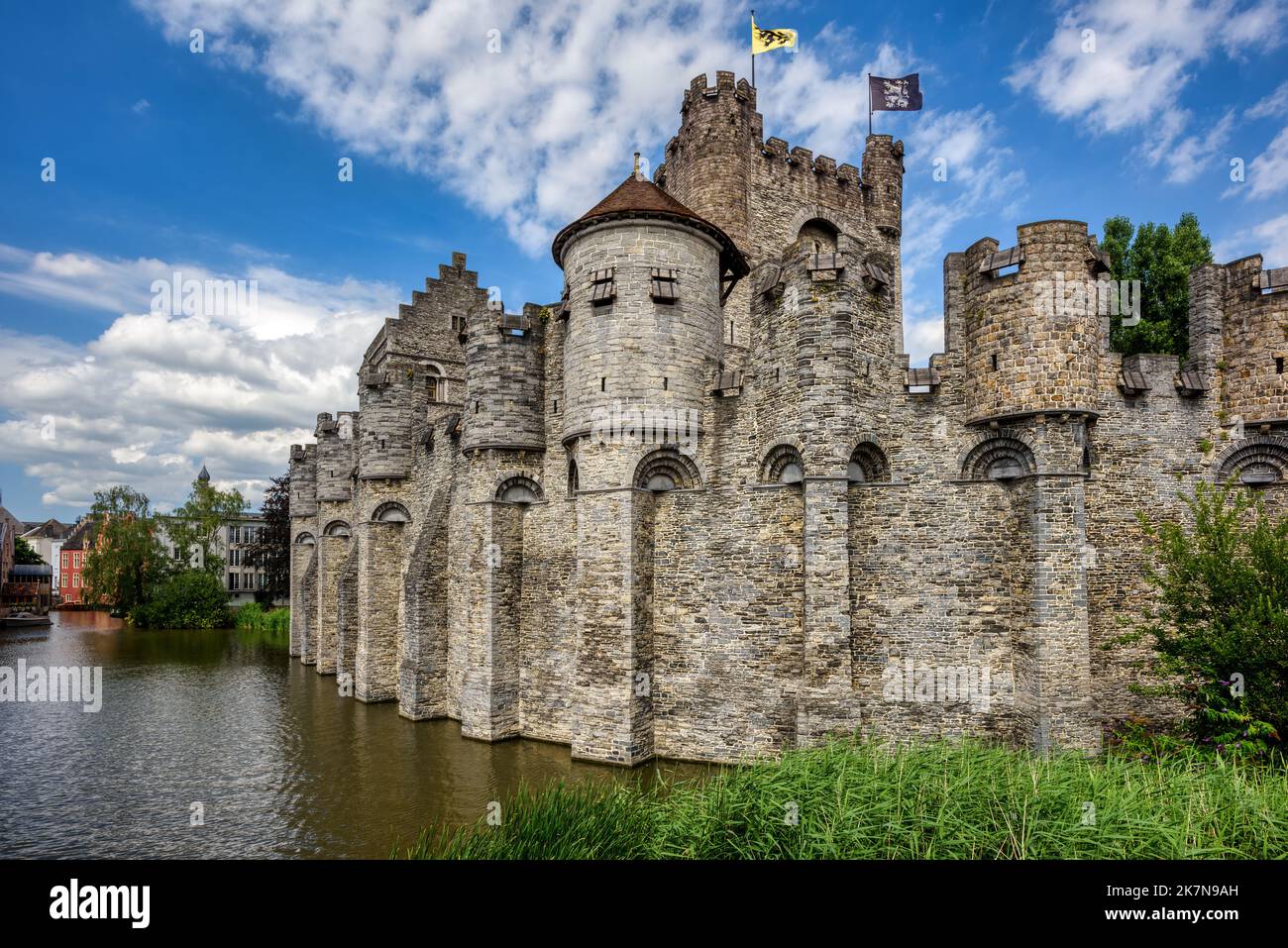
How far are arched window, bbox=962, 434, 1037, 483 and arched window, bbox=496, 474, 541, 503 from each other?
1015cm

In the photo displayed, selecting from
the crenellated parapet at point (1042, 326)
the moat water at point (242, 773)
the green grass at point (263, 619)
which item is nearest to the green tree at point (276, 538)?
the green grass at point (263, 619)

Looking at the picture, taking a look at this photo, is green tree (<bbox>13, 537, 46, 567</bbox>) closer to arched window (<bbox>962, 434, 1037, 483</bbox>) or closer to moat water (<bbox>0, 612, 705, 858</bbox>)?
moat water (<bbox>0, 612, 705, 858</bbox>)

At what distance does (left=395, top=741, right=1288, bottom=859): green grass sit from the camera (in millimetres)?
7012

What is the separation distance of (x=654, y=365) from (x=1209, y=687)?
36.7 ft

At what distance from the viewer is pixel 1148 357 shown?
43.5 ft

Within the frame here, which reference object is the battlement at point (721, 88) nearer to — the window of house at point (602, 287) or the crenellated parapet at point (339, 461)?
the window of house at point (602, 287)

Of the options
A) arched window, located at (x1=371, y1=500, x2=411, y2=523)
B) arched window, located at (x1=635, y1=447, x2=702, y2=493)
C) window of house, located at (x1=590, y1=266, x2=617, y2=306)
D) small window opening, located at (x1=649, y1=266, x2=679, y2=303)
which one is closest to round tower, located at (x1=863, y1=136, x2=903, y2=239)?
small window opening, located at (x1=649, y1=266, x2=679, y2=303)

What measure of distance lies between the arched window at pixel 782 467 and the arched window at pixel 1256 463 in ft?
27.1

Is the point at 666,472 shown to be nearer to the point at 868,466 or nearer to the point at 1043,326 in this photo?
the point at 868,466

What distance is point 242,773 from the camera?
558 inches

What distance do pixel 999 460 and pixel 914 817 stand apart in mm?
8072

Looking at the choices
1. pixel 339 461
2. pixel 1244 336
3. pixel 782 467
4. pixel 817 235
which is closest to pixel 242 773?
pixel 782 467
